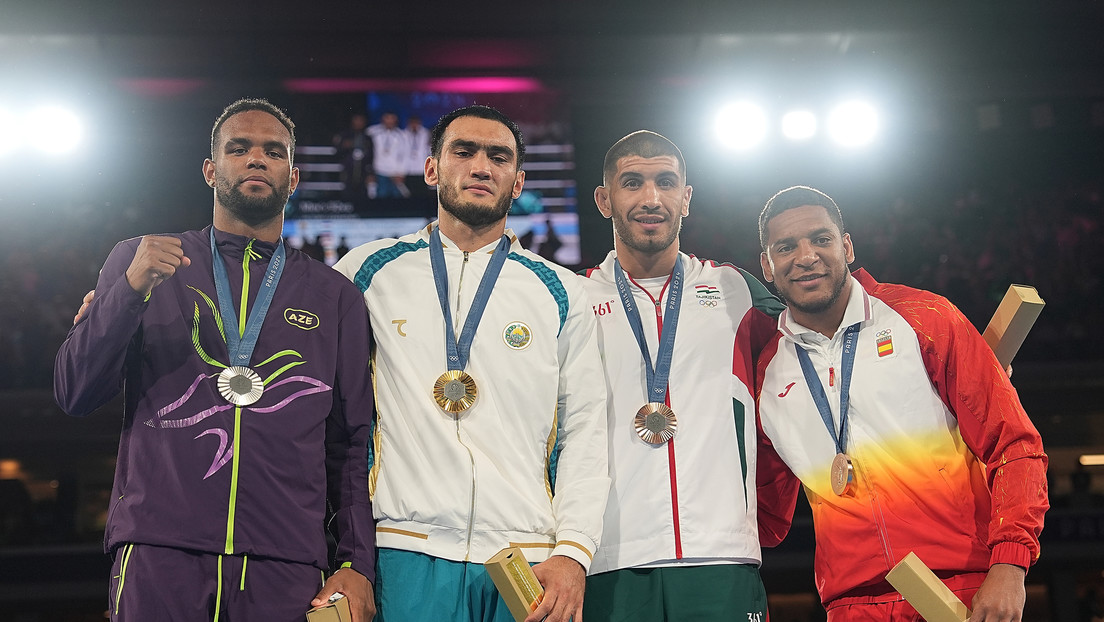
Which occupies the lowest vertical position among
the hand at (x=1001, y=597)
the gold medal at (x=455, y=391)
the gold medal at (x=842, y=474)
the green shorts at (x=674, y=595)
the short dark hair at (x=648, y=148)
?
the green shorts at (x=674, y=595)

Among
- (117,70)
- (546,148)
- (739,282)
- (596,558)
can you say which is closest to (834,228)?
(739,282)

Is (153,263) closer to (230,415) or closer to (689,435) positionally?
(230,415)

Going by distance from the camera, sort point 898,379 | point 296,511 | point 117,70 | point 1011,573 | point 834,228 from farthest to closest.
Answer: point 117,70
point 834,228
point 898,379
point 1011,573
point 296,511

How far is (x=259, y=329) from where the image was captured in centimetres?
235

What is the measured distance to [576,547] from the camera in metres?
2.33

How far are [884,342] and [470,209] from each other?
1.35m

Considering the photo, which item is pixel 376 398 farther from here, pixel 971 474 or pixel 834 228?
pixel 971 474

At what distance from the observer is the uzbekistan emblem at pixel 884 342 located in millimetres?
2811

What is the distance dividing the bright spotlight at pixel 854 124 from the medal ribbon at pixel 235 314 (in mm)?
7791

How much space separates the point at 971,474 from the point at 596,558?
1.16 meters

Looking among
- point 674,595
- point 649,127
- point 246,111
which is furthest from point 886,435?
point 649,127

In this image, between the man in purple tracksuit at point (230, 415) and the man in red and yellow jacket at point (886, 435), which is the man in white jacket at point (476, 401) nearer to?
the man in purple tracksuit at point (230, 415)

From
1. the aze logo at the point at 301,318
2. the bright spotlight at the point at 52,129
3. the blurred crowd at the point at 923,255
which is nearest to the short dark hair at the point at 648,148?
the aze logo at the point at 301,318

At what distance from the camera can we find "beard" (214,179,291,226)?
8.46 ft
